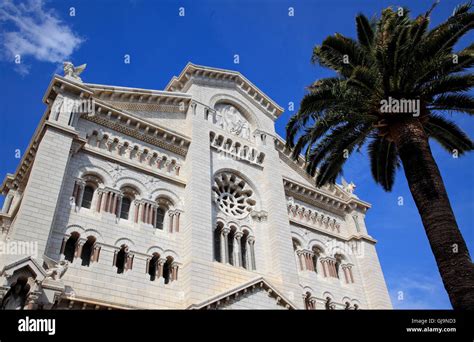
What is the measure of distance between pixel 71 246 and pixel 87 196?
2.73 meters

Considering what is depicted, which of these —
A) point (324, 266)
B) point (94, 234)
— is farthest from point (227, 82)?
point (94, 234)

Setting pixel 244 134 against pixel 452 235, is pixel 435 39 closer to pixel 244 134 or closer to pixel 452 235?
pixel 452 235

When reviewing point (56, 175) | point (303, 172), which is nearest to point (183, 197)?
point (56, 175)

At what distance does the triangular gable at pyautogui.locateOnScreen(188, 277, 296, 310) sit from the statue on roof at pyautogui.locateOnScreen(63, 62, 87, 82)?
484 inches

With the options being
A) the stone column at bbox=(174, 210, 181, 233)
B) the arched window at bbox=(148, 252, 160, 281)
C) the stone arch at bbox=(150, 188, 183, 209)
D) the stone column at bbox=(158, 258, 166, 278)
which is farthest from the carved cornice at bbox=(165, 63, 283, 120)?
the stone column at bbox=(158, 258, 166, 278)

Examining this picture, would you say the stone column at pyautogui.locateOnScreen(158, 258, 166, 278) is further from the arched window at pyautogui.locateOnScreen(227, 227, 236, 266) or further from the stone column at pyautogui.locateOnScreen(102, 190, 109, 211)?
the arched window at pyautogui.locateOnScreen(227, 227, 236, 266)

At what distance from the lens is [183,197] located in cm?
2244
